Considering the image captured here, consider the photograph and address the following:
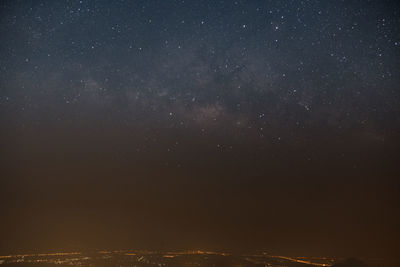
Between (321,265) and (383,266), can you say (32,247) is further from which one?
(383,266)

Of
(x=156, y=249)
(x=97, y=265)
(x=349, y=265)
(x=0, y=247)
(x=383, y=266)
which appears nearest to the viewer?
(x=349, y=265)

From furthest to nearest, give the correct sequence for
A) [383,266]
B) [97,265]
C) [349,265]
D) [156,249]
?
[156,249] < [97,265] < [383,266] < [349,265]

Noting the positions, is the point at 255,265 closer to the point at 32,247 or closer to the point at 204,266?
the point at 204,266

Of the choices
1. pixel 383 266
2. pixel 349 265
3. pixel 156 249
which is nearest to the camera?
pixel 349 265

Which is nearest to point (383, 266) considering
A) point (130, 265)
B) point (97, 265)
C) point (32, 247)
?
point (130, 265)

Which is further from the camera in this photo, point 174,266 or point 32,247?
point 32,247

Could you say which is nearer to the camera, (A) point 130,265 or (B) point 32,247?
(A) point 130,265

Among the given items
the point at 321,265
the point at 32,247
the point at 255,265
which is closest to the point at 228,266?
the point at 255,265

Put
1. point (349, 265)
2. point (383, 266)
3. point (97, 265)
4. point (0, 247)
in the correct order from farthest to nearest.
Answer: point (0, 247), point (97, 265), point (383, 266), point (349, 265)

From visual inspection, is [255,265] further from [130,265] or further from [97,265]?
[97,265]
